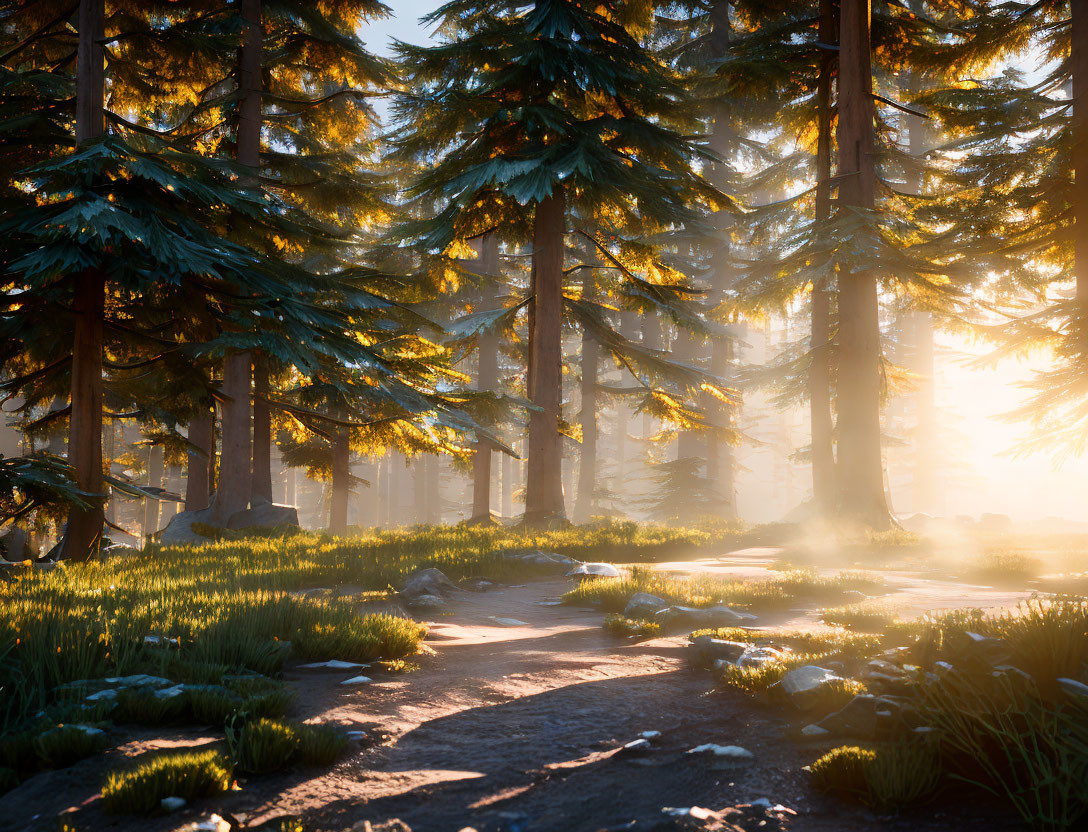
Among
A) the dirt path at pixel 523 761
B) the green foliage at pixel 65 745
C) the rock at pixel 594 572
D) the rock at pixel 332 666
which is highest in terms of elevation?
the green foliage at pixel 65 745

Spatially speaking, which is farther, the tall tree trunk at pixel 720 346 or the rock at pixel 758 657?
the tall tree trunk at pixel 720 346

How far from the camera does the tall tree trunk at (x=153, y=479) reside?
89.0ft

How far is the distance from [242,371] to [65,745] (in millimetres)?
11870

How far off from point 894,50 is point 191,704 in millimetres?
19933

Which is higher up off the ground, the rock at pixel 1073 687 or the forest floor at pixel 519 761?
the rock at pixel 1073 687

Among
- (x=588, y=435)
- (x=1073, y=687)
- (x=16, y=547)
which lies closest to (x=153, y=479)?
(x=16, y=547)

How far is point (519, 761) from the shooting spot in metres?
3.35

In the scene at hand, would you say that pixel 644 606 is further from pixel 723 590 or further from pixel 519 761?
pixel 519 761

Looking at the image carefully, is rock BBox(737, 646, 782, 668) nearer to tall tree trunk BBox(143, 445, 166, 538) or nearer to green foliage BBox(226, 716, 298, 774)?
green foliage BBox(226, 716, 298, 774)

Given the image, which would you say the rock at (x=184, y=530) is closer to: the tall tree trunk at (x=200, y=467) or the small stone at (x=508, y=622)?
the tall tree trunk at (x=200, y=467)

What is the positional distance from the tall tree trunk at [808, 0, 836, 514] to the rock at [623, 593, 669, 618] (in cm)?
1006

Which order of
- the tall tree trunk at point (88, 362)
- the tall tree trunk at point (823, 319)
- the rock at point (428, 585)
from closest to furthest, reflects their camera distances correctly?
the rock at point (428, 585)
the tall tree trunk at point (88, 362)
the tall tree trunk at point (823, 319)

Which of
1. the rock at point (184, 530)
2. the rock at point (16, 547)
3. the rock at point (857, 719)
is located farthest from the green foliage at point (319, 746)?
the rock at point (16, 547)

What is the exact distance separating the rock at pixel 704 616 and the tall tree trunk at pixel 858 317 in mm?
9339
